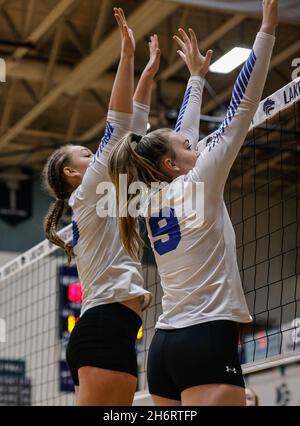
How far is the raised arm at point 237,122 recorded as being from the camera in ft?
10.1

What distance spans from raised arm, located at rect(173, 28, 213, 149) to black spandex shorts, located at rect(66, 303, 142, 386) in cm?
79

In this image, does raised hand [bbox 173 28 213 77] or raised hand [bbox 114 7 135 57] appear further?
raised hand [bbox 173 28 213 77]

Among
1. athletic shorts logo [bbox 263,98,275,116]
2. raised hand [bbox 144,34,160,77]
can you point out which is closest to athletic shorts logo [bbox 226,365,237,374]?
raised hand [bbox 144,34,160,77]

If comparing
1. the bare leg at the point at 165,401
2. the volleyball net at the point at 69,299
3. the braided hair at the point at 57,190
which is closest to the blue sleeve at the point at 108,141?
the braided hair at the point at 57,190

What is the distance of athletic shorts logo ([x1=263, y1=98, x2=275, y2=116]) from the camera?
15.0 feet

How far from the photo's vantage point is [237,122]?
3.09 meters

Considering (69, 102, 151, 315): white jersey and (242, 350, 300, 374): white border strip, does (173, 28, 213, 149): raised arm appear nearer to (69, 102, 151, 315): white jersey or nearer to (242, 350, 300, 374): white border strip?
(69, 102, 151, 315): white jersey

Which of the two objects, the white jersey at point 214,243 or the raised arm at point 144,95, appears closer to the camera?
the white jersey at point 214,243

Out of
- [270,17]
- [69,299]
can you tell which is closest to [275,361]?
[270,17]

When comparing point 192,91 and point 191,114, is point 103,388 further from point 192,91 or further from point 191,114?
point 192,91

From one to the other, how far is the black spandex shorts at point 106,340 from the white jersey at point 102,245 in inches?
2.3

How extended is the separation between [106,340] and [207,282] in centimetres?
65

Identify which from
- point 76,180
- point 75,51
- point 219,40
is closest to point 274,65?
point 219,40

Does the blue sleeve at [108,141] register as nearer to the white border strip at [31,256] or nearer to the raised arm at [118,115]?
the raised arm at [118,115]
